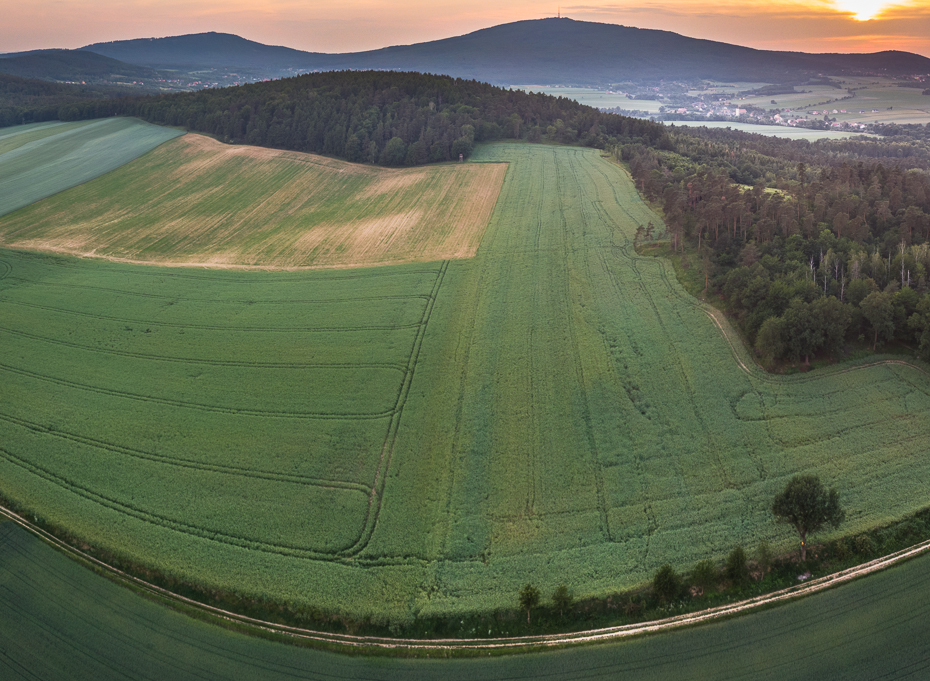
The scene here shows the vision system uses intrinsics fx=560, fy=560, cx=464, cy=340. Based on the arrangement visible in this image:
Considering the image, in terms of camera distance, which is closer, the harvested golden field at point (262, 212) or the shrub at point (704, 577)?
the shrub at point (704, 577)

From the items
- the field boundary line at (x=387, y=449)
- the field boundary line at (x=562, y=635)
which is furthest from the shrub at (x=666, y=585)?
the field boundary line at (x=387, y=449)

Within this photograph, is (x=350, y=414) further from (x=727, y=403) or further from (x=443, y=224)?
(x=443, y=224)

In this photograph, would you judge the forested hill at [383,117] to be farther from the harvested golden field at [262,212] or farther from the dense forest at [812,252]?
the dense forest at [812,252]

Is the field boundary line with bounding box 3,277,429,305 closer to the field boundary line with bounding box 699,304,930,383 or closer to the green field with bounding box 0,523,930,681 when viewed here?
the field boundary line with bounding box 699,304,930,383

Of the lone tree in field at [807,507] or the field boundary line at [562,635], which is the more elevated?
the lone tree in field at [807,507]

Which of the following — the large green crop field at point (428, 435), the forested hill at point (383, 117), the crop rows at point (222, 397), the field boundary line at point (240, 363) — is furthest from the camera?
the forested hill at point (383, 117)

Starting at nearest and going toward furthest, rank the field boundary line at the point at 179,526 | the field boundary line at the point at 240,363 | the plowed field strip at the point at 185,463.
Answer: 1. the field boundary line at the point at 179,526
2. the plowed field strip at the point at 185,463
3. the field boundary line at the point at 240,363

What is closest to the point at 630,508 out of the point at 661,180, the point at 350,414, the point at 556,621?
the point at 556,621

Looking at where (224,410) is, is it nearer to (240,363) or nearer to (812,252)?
(240,363)
